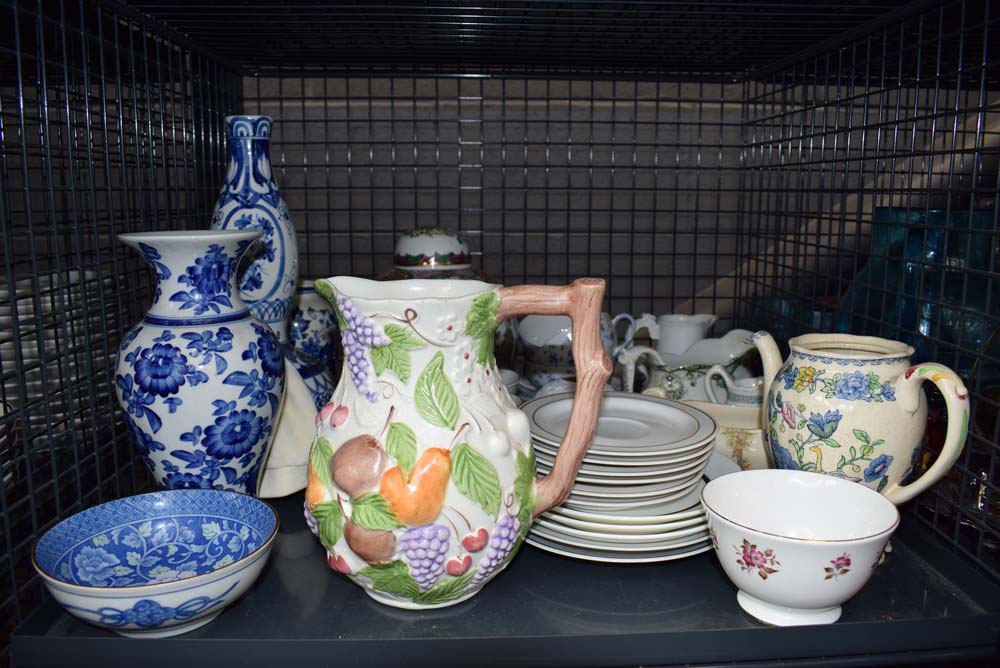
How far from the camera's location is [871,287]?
37.9 inches

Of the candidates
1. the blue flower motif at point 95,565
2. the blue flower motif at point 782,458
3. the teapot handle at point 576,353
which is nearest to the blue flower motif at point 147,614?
the blue flower motif at point 95,565

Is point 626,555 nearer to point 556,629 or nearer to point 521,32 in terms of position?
point 556,629

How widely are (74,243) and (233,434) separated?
346 mm

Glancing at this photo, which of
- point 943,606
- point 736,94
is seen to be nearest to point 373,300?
point 943,606

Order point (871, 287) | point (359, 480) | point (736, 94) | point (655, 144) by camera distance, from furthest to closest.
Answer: point (736, 94)
point (655, 144)
point (871, 287)
point (359, 480)

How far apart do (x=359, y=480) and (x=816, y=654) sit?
16.3 inches

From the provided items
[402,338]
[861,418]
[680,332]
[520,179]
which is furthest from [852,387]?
[520,179]

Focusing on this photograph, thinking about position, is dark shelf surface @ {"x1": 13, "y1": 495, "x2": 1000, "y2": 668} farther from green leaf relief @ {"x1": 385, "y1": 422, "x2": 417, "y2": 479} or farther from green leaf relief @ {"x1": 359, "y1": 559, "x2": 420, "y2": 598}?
green leaf relief @ {"x1": 385, "y1": 422, "x2": 417, "y2": 479}

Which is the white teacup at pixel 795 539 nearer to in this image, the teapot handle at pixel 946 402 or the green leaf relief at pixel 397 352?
the teapot handle at pixel 946 402

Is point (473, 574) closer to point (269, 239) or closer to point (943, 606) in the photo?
point (943, 606)

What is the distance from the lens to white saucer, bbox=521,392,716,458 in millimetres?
787

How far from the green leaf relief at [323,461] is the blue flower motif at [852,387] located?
1.67 feet

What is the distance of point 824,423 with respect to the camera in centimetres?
81

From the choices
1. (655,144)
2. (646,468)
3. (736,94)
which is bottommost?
(646,468)
